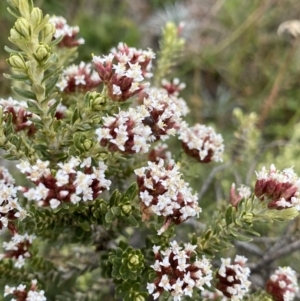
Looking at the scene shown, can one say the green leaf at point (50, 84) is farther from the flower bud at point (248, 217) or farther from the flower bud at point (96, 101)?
the flower bud at point (248, 217)

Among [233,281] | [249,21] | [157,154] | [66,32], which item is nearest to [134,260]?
[233,281]

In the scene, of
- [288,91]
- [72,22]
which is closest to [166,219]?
[288,91]

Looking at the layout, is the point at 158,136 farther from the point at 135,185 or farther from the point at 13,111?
the point at 13,111

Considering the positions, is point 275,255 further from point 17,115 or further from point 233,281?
point 17,115

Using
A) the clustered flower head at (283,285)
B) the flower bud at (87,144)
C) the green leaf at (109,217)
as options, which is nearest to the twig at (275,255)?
the clustered flower head at (283,285)

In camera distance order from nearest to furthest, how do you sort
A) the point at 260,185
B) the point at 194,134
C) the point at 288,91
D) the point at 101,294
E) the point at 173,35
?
1. the point at 260,185
2. the point at 194,134
3. the point at 101,294
4. the point at 173,35
5. the point at 288,91

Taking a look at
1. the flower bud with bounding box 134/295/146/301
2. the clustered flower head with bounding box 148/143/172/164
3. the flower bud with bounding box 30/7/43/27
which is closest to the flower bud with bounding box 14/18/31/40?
the flower bud with bounding box 30/7/43/27
